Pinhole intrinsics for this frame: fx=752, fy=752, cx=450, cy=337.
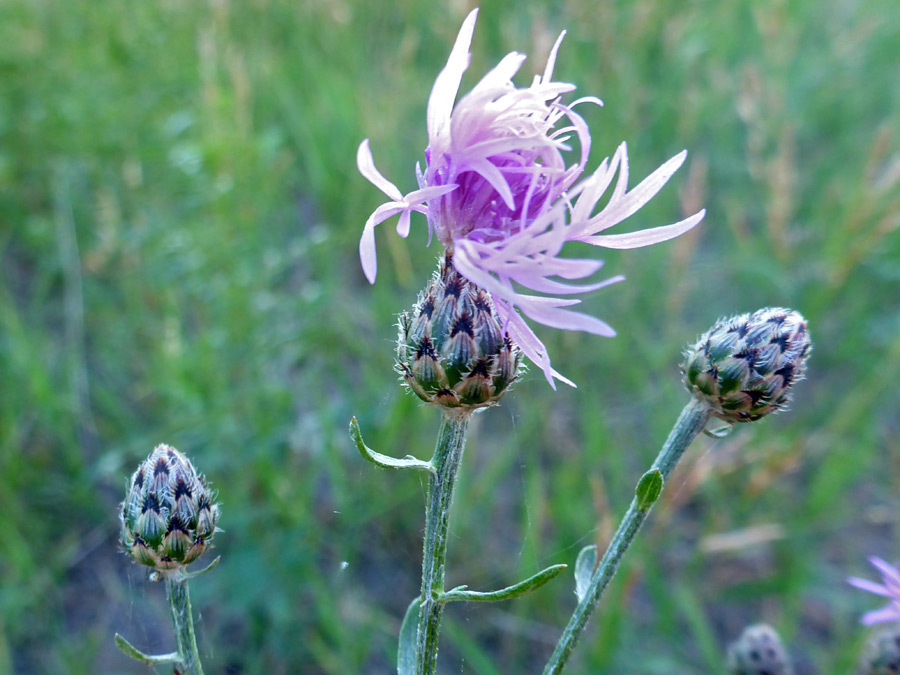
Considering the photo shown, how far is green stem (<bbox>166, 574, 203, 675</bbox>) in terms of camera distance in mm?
1261

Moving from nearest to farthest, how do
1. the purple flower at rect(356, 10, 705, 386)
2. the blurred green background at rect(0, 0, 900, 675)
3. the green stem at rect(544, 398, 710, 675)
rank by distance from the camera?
the purple flower at rect(356, 10, 705, 386) → the green stem at rect(544, 398, 710, 675) → the blurred green background at rect(0, 0, 900, 675)

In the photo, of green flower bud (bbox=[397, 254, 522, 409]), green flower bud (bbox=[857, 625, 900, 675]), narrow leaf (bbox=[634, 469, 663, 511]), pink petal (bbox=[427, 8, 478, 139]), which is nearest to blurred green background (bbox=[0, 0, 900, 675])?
green flower bud (bbox=[857, 625, 900, 675])

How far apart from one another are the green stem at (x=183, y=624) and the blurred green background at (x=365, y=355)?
111cm

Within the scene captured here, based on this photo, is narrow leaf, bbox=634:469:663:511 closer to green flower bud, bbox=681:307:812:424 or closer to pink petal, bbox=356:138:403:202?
green flower bud, bbox=681:307:812:424

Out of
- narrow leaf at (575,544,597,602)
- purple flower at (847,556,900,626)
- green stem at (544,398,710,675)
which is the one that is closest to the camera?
green stem at (544,398,710,675)

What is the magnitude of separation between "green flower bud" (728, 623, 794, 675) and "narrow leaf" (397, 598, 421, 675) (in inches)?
37.2

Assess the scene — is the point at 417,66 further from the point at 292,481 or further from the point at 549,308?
the point at 549,308

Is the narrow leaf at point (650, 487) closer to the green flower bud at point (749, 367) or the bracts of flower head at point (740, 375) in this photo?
the bracts of flower head at point (740, 375)

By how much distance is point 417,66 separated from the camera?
15.5 ft

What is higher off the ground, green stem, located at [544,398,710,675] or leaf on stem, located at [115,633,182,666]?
green stem, located at [544,398,710,675]

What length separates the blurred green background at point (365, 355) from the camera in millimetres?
2643

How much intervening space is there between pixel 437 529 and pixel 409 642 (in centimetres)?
30

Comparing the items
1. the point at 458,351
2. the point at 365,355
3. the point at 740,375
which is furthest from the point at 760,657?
the point at 365,355

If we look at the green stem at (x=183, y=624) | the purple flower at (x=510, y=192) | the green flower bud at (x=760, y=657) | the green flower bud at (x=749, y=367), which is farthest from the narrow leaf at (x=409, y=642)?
the green flower bud at (x=760, y=657)
